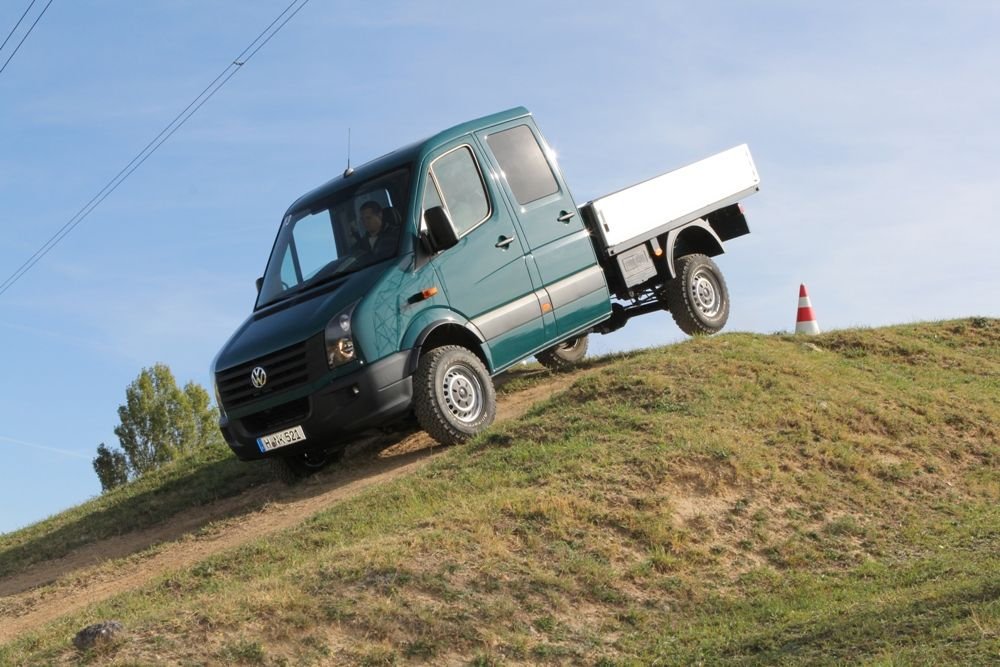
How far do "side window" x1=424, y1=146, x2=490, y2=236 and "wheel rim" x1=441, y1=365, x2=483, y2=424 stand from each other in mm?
1321

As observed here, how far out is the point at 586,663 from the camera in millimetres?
7340

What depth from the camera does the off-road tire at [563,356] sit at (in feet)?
50.2

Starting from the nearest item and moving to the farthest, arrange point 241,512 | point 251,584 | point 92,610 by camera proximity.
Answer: point 251,584 < point 92,610 < point 241,512

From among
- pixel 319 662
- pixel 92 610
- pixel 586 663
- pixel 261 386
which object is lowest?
pixel 586 663

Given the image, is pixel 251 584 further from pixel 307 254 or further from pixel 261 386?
pixel 307 254

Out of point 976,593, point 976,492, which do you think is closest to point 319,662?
point 976,593

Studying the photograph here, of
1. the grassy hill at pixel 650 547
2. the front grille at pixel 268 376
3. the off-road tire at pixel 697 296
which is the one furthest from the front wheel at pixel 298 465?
the off-road tire at pixel 697 296

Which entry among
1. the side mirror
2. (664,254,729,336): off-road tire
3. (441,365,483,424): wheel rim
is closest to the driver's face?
the side mirror

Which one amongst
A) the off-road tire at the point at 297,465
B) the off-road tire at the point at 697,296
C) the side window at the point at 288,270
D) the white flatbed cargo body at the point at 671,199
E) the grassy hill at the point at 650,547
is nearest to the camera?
the grassy hill at the point at 650,547

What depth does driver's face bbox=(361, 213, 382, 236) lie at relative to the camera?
11414 mm

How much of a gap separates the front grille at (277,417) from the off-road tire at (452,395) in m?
1.02

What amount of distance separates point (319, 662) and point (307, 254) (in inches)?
215

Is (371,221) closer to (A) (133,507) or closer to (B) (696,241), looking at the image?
(A) (133,507)

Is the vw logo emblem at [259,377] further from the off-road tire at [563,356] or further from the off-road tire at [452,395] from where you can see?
the off-road tire at [563,356]
